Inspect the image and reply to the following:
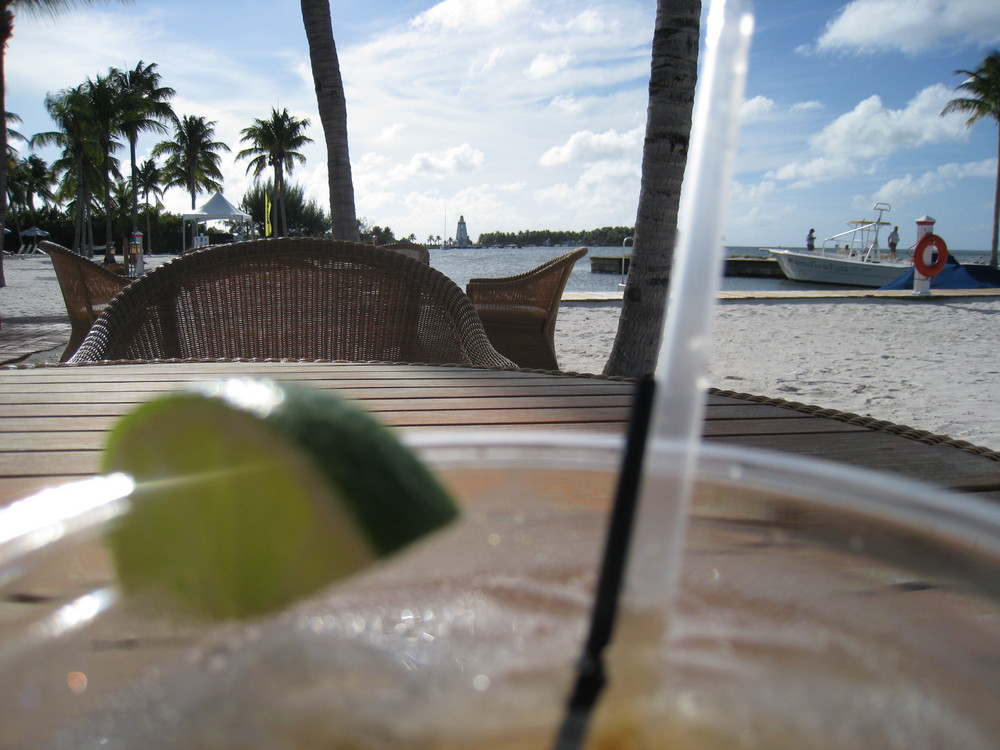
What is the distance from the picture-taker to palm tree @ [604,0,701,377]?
10.0 ft

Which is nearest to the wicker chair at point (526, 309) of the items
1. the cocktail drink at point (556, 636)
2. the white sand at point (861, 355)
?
the white sand at point (861, 355)

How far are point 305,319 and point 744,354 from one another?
3921 millimetres

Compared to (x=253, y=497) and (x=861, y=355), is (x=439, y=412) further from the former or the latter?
(x=861, y=355)

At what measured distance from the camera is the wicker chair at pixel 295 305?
222 cm

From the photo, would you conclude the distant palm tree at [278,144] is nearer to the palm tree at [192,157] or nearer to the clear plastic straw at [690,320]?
the palm tree at [192,157]

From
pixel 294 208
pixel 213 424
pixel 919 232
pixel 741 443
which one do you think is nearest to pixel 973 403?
pixel 741 443

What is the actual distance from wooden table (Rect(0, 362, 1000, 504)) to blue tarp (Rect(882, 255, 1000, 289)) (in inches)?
450

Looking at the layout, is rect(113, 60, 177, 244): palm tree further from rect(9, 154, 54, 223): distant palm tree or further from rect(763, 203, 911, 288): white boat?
rect(763, 203, 911, 288): white boat

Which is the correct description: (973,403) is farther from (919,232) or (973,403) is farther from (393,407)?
(919,232)

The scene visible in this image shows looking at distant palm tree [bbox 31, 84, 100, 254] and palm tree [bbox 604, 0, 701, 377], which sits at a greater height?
distant palm tree [bbox 31, 84, 100, 254]

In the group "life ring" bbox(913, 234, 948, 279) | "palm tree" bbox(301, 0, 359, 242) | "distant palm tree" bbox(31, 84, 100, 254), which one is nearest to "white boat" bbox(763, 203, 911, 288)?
"life ring" bbox(913, 234, 948, 279)

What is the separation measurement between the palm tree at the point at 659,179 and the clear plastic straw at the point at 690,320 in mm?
2792

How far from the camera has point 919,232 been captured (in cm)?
952

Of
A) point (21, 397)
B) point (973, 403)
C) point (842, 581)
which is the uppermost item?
point (842, 581)
